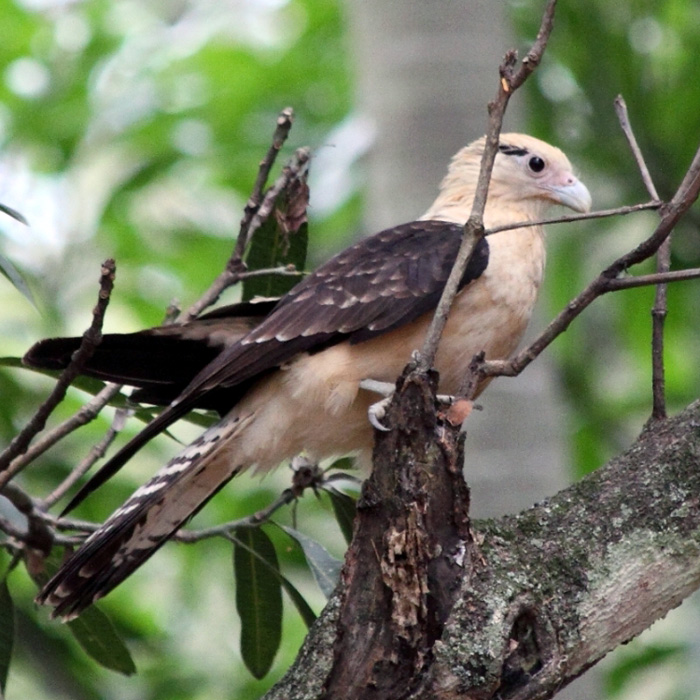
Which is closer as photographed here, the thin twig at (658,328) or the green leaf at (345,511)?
the thin twig at (658,328)

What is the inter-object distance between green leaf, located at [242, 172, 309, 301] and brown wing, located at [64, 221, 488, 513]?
11cm

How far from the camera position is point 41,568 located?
12.1 feet

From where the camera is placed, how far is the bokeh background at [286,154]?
5.46 metres

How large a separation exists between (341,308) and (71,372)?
1.29m

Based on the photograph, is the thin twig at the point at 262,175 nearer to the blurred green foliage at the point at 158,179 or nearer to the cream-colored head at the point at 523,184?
the cream-colored head at the point at 523,184

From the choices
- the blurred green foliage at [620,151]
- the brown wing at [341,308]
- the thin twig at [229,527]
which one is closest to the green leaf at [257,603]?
the thin twig at [229,527]

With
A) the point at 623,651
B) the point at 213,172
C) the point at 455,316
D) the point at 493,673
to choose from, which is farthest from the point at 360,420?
the point at 213,172

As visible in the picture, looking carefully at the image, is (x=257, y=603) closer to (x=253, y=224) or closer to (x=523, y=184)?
(x=253, y=224)

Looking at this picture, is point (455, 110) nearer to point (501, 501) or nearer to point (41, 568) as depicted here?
point (501, 501)

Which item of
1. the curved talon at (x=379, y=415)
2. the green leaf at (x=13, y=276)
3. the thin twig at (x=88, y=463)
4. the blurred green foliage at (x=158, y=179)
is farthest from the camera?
the blurred green foliage at (x=158, y=179)

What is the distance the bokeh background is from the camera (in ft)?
17.9

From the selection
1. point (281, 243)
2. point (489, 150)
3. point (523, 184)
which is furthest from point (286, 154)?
point (489, 150)

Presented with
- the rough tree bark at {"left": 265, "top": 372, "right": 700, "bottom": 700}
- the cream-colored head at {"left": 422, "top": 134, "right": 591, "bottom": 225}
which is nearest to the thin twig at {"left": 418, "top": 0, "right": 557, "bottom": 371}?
the rough tree bark at {"left": 265, "top": 372, "right": 700, "bottom": 700}

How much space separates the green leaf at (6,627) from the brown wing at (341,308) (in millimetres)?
765
